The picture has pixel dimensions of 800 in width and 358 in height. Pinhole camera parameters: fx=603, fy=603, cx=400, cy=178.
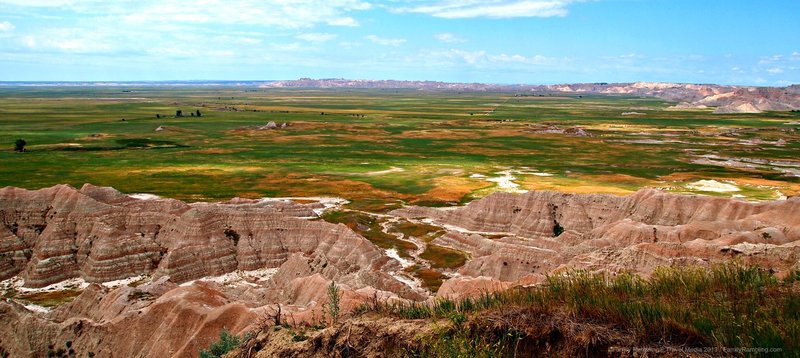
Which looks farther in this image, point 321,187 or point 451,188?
point 321,187

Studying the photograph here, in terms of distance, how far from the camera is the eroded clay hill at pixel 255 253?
2911cm

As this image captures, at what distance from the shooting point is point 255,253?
52.2 m

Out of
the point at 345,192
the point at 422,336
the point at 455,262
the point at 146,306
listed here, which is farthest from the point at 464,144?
the point at 422,336

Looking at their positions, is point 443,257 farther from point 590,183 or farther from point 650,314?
point 590,183

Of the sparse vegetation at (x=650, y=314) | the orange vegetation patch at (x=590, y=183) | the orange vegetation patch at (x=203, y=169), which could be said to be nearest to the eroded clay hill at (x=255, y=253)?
the sparse vegetation at (x=650, y=314)

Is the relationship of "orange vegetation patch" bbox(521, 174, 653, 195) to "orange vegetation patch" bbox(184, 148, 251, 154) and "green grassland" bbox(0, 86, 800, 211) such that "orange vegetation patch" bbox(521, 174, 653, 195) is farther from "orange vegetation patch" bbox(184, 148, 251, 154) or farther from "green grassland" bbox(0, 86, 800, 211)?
"orange vegetation patch" bbox(184, 148, 251, 154)

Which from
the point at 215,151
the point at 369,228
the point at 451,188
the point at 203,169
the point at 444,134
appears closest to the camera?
the point at 369,228

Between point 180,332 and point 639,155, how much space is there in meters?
121

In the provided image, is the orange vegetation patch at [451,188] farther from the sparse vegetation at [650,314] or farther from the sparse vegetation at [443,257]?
the sparse vegetation at [650,314]

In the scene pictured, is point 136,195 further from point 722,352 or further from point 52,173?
point 722,352

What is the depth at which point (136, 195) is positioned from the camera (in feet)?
283

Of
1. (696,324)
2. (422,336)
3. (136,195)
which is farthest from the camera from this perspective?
(136,195)

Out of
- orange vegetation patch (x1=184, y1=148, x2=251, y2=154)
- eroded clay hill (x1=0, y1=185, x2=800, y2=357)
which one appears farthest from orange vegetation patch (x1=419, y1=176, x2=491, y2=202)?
orange vegetation patch (x1=184, y1=148, x2=251, y2=154)

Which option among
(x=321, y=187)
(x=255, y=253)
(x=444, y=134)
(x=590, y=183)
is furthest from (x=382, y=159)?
(x=255, y=253)
